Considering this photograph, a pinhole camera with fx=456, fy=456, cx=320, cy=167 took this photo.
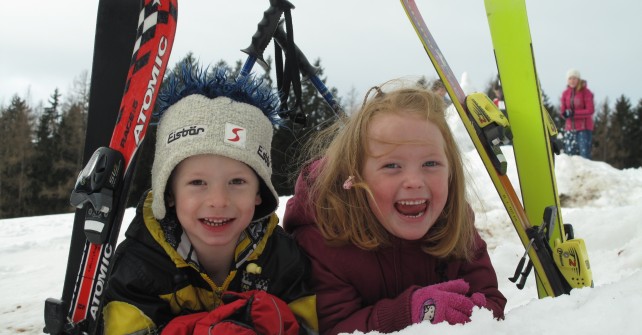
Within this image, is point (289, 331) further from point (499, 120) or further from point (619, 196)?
point (619, 196)

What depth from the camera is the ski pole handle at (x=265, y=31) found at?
3098 mm

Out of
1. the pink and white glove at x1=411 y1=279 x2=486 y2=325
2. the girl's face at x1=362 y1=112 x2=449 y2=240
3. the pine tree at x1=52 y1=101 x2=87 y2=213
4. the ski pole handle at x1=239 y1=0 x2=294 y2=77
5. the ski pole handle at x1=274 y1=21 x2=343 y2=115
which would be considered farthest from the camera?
the pine tree at x1=52 y1=101 x2=87 y2=213

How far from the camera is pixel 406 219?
1766 mm

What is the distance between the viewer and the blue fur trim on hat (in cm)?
188

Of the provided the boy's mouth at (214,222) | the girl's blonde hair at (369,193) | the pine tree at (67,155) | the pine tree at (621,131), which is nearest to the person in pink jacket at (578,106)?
the girl's blonde hair at (369,193)

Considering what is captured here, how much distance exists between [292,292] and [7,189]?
3157 cm

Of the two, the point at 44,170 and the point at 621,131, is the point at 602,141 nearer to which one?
the point at 621,131

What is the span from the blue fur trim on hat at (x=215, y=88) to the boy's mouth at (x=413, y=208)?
70 cm

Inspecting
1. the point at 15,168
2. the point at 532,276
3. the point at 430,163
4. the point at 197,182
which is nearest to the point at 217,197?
the point at 197,182

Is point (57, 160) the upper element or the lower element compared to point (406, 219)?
upper

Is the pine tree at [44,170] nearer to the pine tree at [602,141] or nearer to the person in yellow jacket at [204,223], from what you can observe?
the person in yellow jacket at [204,223]

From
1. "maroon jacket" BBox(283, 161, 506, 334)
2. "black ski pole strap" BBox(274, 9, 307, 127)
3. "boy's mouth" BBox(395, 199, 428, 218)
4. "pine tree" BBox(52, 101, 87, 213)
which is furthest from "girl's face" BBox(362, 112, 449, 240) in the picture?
"pine tree" BBox(52, 101, 87, 213)

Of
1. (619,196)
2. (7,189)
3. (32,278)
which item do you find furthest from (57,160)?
(619,196)

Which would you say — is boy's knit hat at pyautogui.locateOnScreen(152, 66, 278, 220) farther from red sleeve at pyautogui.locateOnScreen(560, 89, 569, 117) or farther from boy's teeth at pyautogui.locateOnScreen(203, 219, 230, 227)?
red sleeve at pyautogui.locateOnScreen(560, 89, 569, 117)
